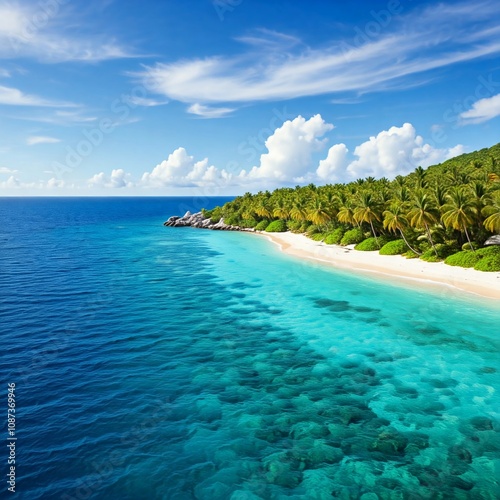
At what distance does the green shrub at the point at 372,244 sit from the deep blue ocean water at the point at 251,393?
74.4ft

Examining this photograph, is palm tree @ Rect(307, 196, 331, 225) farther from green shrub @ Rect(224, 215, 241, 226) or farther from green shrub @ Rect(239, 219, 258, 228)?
green shrub @ Rect(224, 215, 241, 226)

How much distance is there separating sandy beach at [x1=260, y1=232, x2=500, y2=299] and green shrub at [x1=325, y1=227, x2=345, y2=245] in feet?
4.52

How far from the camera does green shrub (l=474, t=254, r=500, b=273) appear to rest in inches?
1688

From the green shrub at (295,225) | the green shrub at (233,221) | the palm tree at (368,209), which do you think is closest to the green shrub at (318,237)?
the green shrub at (295,225)

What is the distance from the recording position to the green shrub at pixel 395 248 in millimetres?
57000

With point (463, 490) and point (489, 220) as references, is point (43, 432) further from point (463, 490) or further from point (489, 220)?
point (489, 220)

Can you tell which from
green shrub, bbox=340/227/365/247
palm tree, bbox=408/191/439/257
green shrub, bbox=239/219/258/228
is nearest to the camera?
palm tree, bbox=408/191/439/257

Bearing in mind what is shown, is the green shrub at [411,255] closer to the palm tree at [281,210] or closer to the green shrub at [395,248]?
the green shrub at [395,248]

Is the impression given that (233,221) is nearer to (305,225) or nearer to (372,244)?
(305,225)

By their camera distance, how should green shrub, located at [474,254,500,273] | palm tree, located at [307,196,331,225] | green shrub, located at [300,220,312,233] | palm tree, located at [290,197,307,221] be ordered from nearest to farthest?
green shrub, located at [474,254,500,273]
palm tree, located at [307,196,331,225]
palm tree, located at [290,197,307,221]
green shrub, located at [300,220,312,233]

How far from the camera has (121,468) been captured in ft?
46.8

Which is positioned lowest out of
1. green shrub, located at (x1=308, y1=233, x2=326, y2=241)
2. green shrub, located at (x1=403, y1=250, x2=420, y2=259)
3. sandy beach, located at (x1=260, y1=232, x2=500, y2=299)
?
sandy beach, located at (x1=260, y1=232, x2=500, y2=299)

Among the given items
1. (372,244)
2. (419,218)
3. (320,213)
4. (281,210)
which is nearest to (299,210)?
(281,210)

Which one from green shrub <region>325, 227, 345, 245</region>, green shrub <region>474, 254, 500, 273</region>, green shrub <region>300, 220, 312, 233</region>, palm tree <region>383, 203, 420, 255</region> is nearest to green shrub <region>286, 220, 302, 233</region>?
green shrub <region>300, 220, 312, 233</region>
